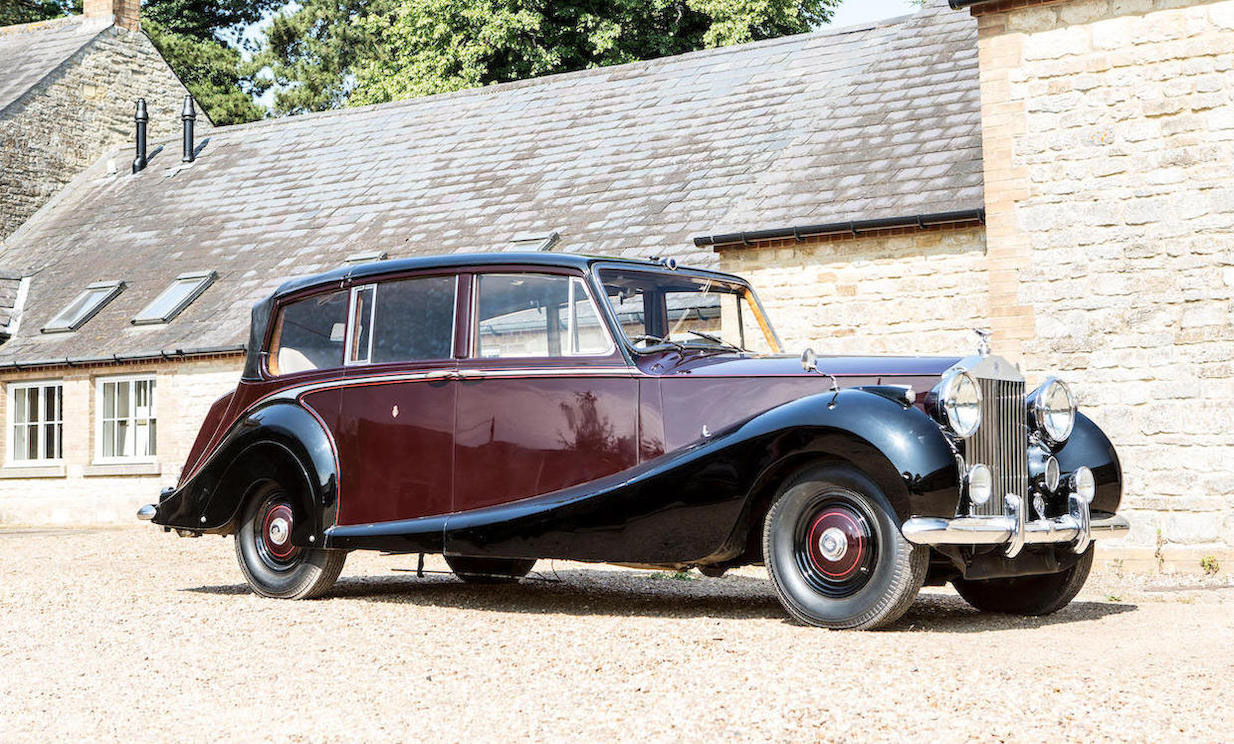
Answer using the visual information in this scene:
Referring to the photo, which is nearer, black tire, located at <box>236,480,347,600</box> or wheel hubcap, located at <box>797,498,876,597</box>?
wheel hubcap, located at <box>797,498,876,597</box>

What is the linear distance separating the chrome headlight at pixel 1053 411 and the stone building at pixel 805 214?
3647mm

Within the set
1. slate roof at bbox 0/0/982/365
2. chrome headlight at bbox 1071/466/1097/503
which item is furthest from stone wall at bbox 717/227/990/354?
chrome headlight at bbox 1071/466/1097/503

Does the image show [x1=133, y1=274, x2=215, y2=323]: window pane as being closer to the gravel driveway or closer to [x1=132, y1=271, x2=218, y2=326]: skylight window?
[x1=132, y1=271, x2=218, y2=326]: skylight window

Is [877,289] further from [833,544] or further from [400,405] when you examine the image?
[833,544]

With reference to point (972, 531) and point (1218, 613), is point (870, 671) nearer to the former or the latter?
point (972, 531)

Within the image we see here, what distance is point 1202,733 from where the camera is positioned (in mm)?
4012

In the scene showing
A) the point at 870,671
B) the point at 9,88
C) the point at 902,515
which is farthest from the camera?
the point at 9,88

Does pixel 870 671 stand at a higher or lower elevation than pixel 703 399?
lower

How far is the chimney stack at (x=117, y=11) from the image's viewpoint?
25.7 m

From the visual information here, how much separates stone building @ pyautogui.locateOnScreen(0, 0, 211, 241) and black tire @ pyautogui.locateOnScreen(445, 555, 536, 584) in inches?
713

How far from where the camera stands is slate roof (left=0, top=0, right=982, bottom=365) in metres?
13.6

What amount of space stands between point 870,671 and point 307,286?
14.9 feet

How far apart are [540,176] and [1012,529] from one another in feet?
43.5

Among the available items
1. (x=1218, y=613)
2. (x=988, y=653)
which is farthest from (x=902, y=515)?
(x=1218, y=613)
